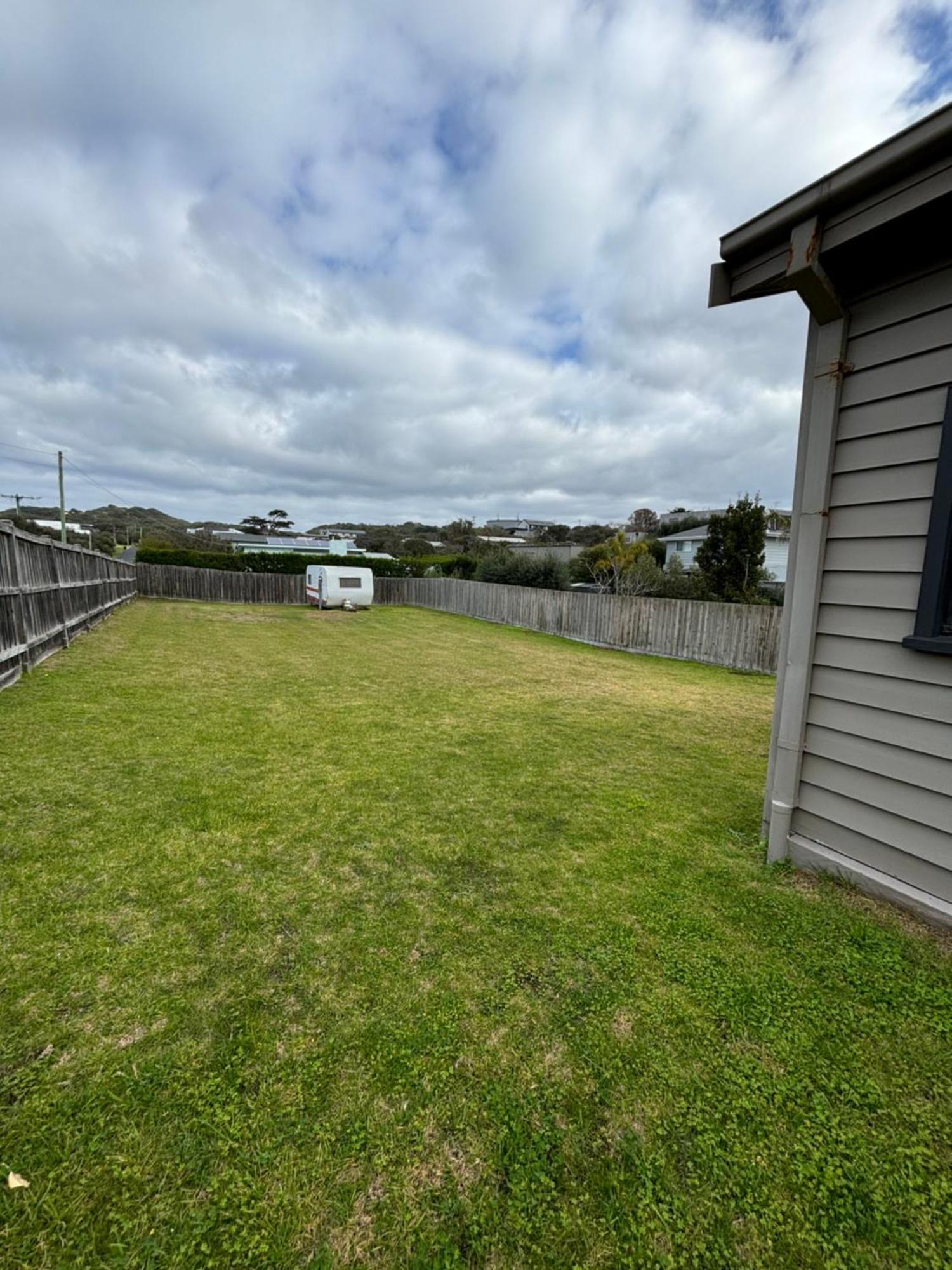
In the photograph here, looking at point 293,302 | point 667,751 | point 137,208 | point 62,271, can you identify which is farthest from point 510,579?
point 62,271

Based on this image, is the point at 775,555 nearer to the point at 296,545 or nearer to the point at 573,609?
the point at 573,609

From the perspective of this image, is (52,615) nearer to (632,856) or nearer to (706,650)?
(632,856)

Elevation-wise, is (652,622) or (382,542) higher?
(382,542)

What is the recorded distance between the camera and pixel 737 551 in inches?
739

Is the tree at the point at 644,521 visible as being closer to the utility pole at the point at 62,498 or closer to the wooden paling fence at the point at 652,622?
the wooden paling fence at the point at 652,622

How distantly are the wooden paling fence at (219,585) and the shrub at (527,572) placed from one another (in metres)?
8.41

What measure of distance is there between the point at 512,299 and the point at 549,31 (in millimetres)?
10116

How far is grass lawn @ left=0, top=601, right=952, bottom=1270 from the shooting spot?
121 cm

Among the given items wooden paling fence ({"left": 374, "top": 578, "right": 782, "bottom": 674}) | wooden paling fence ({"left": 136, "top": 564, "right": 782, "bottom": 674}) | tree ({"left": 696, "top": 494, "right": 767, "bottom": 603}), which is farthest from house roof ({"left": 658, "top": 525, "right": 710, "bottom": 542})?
wooden paling fence ({"left": 374, "top": 578, "right": 782, "bottom": 674})

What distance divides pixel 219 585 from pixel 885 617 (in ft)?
74.5

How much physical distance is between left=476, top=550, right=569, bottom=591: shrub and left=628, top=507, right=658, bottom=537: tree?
3788 cm

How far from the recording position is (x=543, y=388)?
26.3 metres

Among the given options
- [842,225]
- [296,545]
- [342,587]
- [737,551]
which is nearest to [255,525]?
[296,545]

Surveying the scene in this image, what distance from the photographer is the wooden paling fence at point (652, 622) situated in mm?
9625
